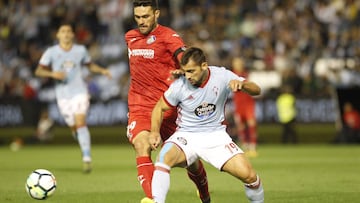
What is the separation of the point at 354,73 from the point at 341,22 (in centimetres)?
198

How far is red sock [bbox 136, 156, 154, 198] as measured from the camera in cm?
888

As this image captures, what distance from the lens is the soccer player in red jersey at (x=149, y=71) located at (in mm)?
9190

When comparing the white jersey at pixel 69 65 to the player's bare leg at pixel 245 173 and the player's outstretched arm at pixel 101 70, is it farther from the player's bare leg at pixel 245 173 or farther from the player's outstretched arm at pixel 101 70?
the player's bare leg at pixel 245 173

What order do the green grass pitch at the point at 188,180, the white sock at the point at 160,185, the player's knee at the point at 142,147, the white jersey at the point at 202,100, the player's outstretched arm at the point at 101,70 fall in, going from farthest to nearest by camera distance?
1. the player's outstretched arm at the point at 101,70
2. the green grass pitch at the point at 188,180
3. the player's knee at the point at 142,147
4. the white jersey at the point at 202,100
5. the white sock at the point at 160,185

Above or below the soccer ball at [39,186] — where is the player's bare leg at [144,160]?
above

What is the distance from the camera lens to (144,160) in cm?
902

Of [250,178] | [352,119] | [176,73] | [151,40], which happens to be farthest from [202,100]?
[352,119]

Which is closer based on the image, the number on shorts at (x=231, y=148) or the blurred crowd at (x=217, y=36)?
the number on shorts at (x=231, y=148)

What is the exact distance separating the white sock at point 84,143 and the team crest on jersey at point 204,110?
21.6ft

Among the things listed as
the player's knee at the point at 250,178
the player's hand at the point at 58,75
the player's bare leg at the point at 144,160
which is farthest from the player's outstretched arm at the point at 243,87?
the player's hand at the point at 58,75

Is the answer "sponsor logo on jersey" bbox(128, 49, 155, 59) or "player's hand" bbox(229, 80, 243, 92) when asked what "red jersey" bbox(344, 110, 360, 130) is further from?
"player's hand" bbox(229, 80, 243, 92)

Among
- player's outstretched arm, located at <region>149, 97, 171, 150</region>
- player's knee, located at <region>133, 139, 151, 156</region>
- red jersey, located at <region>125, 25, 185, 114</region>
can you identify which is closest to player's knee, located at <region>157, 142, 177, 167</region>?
player's outstretched arm, located at <region>149, 97, 171, 150</region>

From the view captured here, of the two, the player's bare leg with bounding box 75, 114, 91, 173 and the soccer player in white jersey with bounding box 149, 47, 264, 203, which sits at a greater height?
the soccer player in white jersey with bounding box 149, 47, 264, 203

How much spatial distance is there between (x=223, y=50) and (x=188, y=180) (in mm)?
12922
